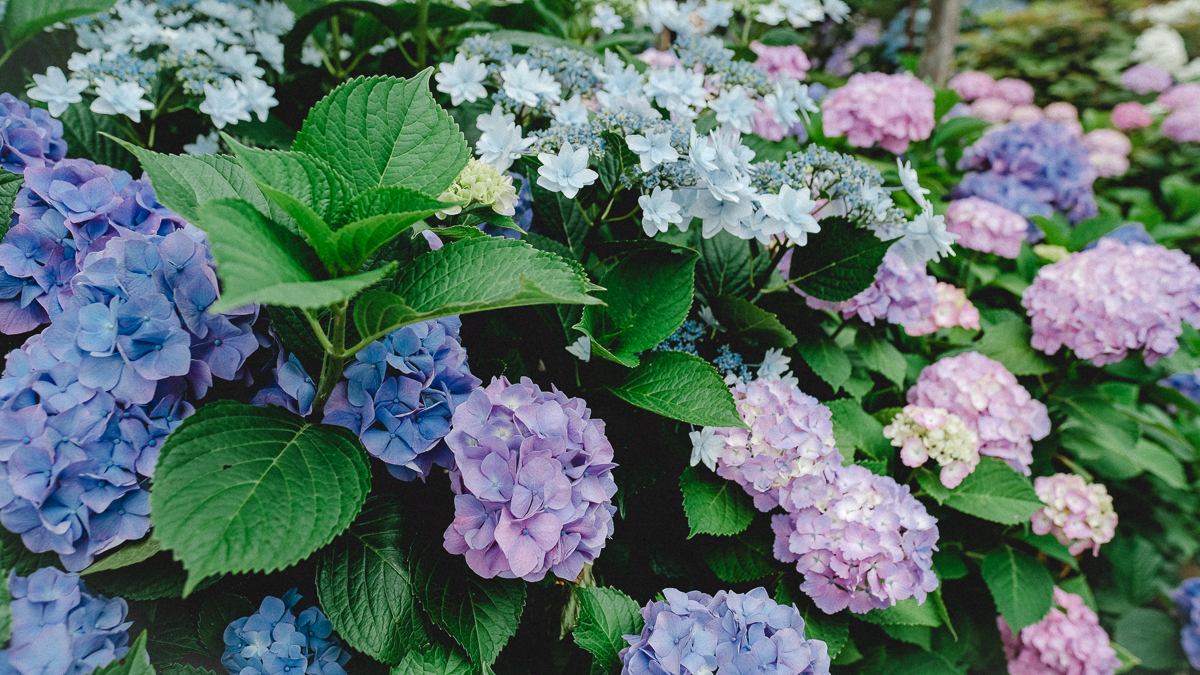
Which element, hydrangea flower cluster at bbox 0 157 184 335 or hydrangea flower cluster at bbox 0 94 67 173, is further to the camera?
hydrangea flower cluster at bbox 0 94 67 173

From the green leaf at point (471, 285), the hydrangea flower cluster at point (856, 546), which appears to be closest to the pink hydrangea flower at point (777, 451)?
the hydrangea flower cluster at point (856, 546)

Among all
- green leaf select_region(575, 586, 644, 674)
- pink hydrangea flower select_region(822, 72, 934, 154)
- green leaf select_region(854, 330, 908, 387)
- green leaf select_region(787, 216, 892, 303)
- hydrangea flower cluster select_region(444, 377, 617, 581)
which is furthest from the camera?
pink hydrangea flower select_region(822, 72, 934, 154)

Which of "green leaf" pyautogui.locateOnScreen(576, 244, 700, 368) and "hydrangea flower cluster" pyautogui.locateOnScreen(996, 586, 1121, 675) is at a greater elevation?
"green leaf" pyautogui.locateOnScreen(576, 244, 700, 368)

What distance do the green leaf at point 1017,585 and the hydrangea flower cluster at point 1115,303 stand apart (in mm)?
494

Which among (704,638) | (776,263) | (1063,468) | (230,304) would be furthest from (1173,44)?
(230,304)

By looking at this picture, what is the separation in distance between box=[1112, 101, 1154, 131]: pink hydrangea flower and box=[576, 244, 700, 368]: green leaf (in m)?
3.50

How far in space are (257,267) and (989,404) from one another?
4.61 ft

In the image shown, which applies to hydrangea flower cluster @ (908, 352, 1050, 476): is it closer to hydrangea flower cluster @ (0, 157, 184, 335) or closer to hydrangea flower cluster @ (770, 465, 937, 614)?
hydrangea flower cluster @ (770, 465, 937, 614)

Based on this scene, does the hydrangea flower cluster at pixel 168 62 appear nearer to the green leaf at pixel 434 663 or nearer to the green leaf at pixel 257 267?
the green leaf at pixel 257 267

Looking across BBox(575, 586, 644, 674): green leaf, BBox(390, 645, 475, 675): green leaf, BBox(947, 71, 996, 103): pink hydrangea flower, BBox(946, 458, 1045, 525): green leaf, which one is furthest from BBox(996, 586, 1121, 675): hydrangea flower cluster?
BBox(947, 71, 996, 103): pink hydrangea flower

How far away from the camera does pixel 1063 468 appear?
1.93m

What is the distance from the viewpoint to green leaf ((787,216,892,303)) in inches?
47.9

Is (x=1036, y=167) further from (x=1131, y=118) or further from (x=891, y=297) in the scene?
(x=1131, y=118)

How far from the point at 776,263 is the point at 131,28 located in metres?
1.45
